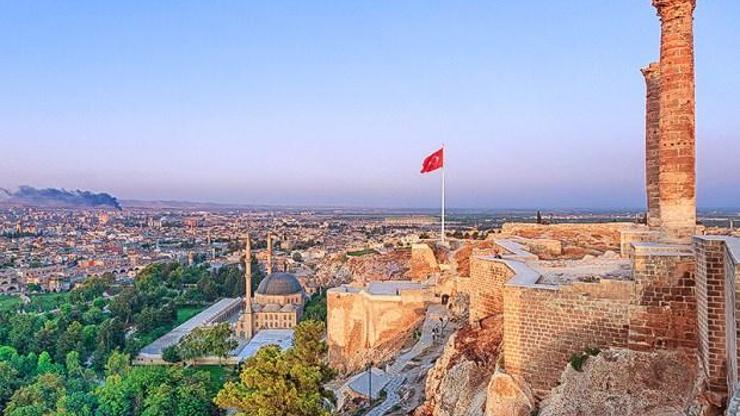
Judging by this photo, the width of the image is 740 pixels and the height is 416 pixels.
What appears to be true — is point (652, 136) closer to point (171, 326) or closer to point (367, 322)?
point (367, 322)

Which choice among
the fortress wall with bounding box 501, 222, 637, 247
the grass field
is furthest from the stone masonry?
the grass field

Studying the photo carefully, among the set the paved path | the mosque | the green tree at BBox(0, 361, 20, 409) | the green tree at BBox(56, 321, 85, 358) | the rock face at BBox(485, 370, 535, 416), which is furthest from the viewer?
the mosque

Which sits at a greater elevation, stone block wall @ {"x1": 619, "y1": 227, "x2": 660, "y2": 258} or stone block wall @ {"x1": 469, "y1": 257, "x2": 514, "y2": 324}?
stone block wall @ {"x1": 619, "y1": 227, "x2": 660, "y2": 258}

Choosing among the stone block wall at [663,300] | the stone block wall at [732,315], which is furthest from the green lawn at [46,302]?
the stone block wall at [732,315]

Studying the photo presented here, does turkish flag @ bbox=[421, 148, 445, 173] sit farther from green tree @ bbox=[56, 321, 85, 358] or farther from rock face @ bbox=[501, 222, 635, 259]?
green tree @ bbox=[56, 321, 85, 358]

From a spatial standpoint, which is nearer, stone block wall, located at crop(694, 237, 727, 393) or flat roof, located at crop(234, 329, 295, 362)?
stone block wall, located at crop(694, 237, 727, 393)

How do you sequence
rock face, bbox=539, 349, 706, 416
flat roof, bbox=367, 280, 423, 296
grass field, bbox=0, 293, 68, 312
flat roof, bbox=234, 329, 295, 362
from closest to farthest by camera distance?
rock face, bbox=539, 349, 706, 416 < flat roof, bbox=367, 280, 423, 296 < flat roof, bbox=234, 329, 295, 362 < grass field, bbox=0, 293, 68, 312

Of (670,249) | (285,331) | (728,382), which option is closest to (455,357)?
(670,249)
